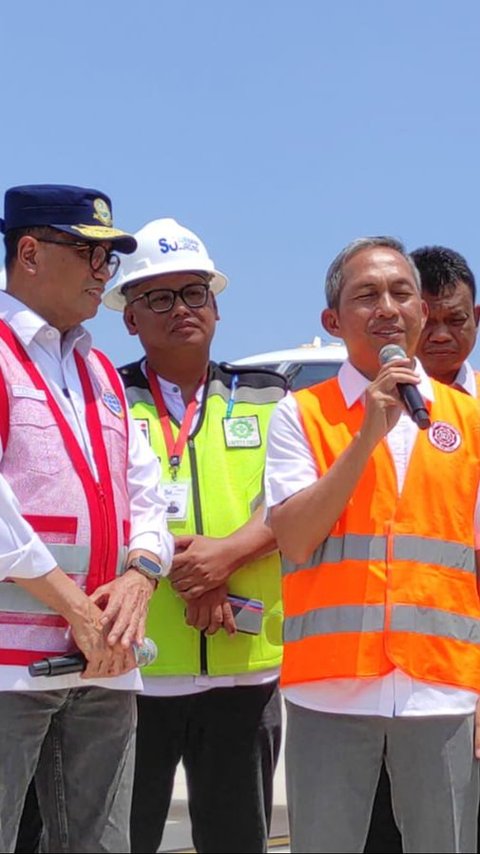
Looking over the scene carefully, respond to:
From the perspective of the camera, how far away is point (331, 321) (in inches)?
138

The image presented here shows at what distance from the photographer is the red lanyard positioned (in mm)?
4148

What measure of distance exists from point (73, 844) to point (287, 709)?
0.66 meters

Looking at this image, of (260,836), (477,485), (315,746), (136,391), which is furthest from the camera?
(136,391)

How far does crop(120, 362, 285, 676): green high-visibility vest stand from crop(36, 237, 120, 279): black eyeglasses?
2.70 ft

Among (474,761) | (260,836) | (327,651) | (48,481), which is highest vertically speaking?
(48,481)

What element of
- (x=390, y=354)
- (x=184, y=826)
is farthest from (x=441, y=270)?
(x=184, y=826)

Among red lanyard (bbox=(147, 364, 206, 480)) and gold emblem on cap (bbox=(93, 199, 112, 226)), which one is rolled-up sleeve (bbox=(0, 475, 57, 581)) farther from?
red lanyard (bbox=(147, 364, 206, 480))

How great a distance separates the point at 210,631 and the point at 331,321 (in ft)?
3.78

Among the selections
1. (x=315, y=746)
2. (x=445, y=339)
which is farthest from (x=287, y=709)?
(x=445, y=339)

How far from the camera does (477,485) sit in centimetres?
329

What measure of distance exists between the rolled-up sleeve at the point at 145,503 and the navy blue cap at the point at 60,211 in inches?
21.8

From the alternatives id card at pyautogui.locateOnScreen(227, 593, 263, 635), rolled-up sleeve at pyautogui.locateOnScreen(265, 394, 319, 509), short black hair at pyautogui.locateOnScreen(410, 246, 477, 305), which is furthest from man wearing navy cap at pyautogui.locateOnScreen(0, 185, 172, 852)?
short black hair at pyautogui.locateOnScreen(410, 246, 477, 305)

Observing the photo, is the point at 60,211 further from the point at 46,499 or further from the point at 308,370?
the point at 308,370

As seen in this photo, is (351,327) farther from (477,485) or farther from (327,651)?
(327,651)
